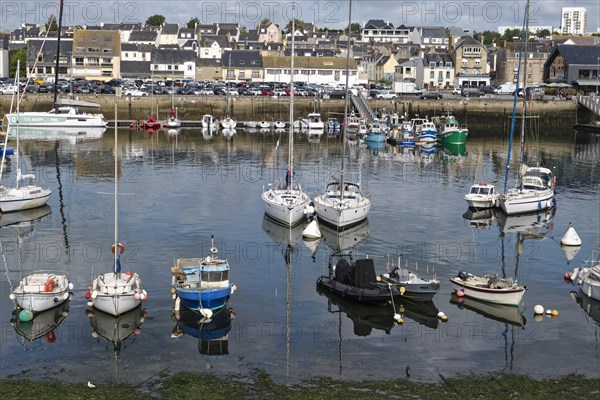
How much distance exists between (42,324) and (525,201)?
29.9 metres

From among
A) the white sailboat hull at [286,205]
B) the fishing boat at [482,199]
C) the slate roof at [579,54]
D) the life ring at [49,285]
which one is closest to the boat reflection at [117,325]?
the life ring at [49,285]

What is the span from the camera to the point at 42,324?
2808 cm

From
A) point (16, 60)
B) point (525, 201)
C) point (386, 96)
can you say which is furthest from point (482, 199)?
point (16, 60)

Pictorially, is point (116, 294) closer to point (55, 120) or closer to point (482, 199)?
point (482, 199)

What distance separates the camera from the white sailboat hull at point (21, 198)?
148ft

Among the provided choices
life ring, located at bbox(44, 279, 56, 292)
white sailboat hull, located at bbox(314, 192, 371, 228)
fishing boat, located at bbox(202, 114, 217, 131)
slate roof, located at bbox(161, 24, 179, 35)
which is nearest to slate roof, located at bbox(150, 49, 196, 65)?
slate roof, located at bbox(161, 24, 179, 35)

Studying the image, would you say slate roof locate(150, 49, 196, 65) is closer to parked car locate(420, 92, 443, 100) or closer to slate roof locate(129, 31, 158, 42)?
slate roof locate(129, 31, 158, 42)

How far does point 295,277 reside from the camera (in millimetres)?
34625

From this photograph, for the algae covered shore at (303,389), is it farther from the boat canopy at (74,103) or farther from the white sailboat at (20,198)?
the boat canopy at (74,103)

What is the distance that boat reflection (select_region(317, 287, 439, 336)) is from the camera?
1140 inches

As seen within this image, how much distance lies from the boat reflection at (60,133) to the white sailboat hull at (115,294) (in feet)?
181

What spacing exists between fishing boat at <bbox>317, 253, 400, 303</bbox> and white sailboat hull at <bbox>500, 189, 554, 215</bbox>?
62.5ft

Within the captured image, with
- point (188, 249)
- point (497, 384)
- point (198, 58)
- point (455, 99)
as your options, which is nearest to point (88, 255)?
point (188, 249)

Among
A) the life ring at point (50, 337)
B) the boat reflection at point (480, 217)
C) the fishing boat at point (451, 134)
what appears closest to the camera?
the life ring at point (50, 337)
